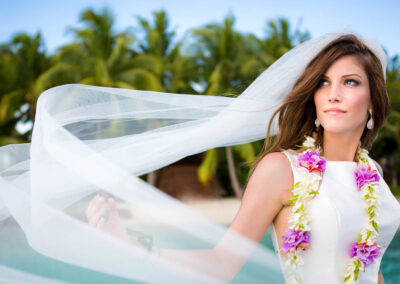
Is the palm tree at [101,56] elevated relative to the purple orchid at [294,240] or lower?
lower

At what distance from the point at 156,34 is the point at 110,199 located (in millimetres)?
20579

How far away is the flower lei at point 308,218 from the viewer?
1.68 m

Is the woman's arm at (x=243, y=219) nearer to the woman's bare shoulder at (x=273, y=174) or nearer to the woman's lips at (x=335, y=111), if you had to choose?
the woman's bare shoulder at (x=273, y=174)

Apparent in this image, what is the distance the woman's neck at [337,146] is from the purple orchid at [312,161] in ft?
0.39

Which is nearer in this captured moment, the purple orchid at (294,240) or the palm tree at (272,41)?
the purple orchid at (294,240)

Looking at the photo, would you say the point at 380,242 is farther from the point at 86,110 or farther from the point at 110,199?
the point at 86,110

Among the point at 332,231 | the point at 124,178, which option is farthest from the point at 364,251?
the point at 124,178

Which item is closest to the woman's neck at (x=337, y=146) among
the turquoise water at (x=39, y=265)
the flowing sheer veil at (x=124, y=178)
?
the flowing sheer veil at (x=124, y=178)

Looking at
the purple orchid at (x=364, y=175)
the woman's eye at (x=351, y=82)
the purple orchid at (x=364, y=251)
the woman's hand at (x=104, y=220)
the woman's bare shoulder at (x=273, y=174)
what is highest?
the woman's eye at (x=351, y=82)

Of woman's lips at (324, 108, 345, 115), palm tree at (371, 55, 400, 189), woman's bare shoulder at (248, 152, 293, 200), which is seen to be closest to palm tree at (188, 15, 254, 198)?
palm tree at (371, 55, 400, 189)

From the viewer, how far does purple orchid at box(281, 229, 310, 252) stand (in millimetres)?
1668

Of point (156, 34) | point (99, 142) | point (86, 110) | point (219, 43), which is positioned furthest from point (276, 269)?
point (156, 34)

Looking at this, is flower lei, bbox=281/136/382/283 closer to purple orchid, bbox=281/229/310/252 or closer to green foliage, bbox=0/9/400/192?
purple orchid, bbox=281/229/310/252

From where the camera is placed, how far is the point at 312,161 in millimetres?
1855
